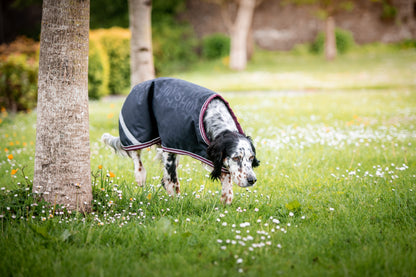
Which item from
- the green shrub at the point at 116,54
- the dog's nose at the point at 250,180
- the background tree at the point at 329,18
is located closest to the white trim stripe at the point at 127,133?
the dog's nose at the point at 250,180

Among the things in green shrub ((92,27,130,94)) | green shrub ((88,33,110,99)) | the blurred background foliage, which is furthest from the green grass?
green shrub ((88,33,110,99))

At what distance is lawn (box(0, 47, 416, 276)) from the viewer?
272cm

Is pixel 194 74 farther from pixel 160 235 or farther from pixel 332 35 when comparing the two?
pixel 160 235

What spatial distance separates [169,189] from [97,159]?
1978 mm

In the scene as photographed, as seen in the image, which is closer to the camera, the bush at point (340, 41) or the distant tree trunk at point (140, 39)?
the distant tree trunk at point (140, 39)

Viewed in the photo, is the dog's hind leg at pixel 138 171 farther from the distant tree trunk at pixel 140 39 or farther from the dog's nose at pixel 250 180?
the distant tree trunk at pixel 140 39

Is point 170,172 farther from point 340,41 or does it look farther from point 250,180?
point 340,41

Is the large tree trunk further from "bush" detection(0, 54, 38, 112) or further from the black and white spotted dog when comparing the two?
"bush" detection(0, 54, 38, 112)

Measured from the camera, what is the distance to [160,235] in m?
3.09

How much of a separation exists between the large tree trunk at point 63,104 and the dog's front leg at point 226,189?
142 cm

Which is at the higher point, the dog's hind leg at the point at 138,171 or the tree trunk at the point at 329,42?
the tree trunk at the point at 329,42

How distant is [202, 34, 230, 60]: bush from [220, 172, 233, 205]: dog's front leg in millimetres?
21909

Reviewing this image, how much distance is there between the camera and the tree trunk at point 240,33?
2078cm

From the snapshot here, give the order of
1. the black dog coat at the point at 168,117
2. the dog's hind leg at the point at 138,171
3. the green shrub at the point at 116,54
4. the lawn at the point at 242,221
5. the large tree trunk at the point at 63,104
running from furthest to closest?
the green shrub at the point at 116,54, the dog's hind leg at the point at 138,171, the black dog coat at the point at 168,117, the large tree trunk at the point at 63,104, the lawn at the point at 242,221
